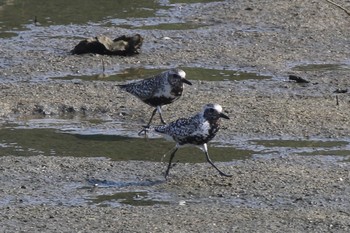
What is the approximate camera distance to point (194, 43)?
16.0 m

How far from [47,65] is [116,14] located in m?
3.27

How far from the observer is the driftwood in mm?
15172

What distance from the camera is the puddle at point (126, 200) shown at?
31.0 feet

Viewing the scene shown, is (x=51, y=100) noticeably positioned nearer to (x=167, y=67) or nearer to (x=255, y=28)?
(x=167, y=67)

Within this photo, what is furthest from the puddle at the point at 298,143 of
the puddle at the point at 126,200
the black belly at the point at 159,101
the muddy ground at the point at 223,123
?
the puddle at the point at 126,200

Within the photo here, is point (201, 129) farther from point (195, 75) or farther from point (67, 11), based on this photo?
point (67, 11)

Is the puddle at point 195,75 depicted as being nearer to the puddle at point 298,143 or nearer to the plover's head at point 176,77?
the plover's head at point 176,77

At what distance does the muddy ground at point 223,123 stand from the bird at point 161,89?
1.01 feet

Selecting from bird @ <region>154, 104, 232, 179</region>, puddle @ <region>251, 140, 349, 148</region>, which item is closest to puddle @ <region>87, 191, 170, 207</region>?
bird @ <region>154, 104, 232, 179</region>

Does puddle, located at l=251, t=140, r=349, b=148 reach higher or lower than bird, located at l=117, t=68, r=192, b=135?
lower

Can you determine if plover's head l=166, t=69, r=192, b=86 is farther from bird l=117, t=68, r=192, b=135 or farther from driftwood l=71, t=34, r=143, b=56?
driftwood l=71, t=34, r=143, b=56

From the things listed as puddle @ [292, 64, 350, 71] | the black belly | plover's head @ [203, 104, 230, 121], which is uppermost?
plover's head @ [203, 104, 230, 121]

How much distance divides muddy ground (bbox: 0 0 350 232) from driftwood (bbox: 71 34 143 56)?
170 millimetres

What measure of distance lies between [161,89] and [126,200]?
2.75 metres
